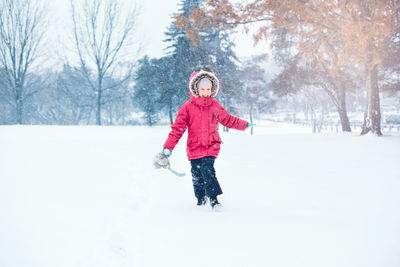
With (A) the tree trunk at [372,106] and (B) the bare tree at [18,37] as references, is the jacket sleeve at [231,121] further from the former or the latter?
(B) the bare tree at [18,37]

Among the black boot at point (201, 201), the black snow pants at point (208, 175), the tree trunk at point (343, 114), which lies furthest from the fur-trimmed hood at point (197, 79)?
the tree trunk at point (343, 114)

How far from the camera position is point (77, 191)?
405 centimetres

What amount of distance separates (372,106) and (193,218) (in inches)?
425

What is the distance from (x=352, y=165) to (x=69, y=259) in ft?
19.9

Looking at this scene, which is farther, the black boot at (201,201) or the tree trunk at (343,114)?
the tree trunk at (343,114)

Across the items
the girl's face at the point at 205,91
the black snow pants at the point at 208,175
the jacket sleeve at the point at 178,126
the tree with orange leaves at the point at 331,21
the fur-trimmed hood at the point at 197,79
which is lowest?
the black snow pants at the point at 208,175

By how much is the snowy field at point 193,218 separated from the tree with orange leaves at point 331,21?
15.8 feet

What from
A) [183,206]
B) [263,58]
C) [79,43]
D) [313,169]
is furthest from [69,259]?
[263,58]

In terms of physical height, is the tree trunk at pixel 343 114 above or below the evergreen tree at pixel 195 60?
below

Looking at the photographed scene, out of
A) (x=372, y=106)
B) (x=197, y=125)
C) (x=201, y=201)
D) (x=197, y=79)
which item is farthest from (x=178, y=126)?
(x=372, y=106)

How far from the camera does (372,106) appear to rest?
1081cm

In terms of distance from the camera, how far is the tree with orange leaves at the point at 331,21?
817 centimetres

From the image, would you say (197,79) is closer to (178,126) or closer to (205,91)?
(205,91)

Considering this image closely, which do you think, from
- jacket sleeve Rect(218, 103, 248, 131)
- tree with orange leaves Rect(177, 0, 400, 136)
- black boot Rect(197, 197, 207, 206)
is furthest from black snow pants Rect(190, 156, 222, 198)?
tree with orange leaves Rect(177, 0, 400, 136)
